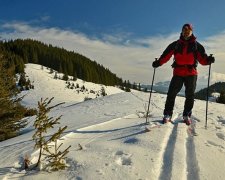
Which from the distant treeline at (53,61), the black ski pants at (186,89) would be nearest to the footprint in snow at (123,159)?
the black ski pants at (186,89)

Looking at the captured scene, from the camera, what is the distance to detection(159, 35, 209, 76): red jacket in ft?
24.2

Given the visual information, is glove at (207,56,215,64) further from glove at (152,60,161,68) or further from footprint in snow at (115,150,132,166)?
footprint in snow at (115,150,132,166)

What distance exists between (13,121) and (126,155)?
28.0 feet

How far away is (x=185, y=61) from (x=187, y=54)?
172mm

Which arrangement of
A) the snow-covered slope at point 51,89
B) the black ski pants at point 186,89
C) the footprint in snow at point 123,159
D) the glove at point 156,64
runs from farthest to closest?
the snow-covered slope at point 51,89 → the glove at point 156,64 → the black ski pants at point 186,89 → the footprint in snow at point 123,159

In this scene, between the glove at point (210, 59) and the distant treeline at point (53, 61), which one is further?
the distant treeline at point (53, 61)

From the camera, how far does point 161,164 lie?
4.45 metres

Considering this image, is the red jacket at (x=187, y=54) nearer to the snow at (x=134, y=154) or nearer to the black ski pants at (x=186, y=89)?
the black ski pants at (x=186, y=89)

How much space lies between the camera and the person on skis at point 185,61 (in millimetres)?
7395

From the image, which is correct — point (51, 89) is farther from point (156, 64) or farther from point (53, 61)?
point (156, 64)

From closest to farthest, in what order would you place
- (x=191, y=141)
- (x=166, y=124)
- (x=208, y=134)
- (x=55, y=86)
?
(x=191, y=141)
(x=208, y=134)
(x=166, y=124)
(x=55, y=86)

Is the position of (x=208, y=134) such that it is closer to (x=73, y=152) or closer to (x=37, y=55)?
(x=73, y=152)

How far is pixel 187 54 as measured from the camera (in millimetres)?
7418

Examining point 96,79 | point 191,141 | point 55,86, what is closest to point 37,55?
point 96,79
